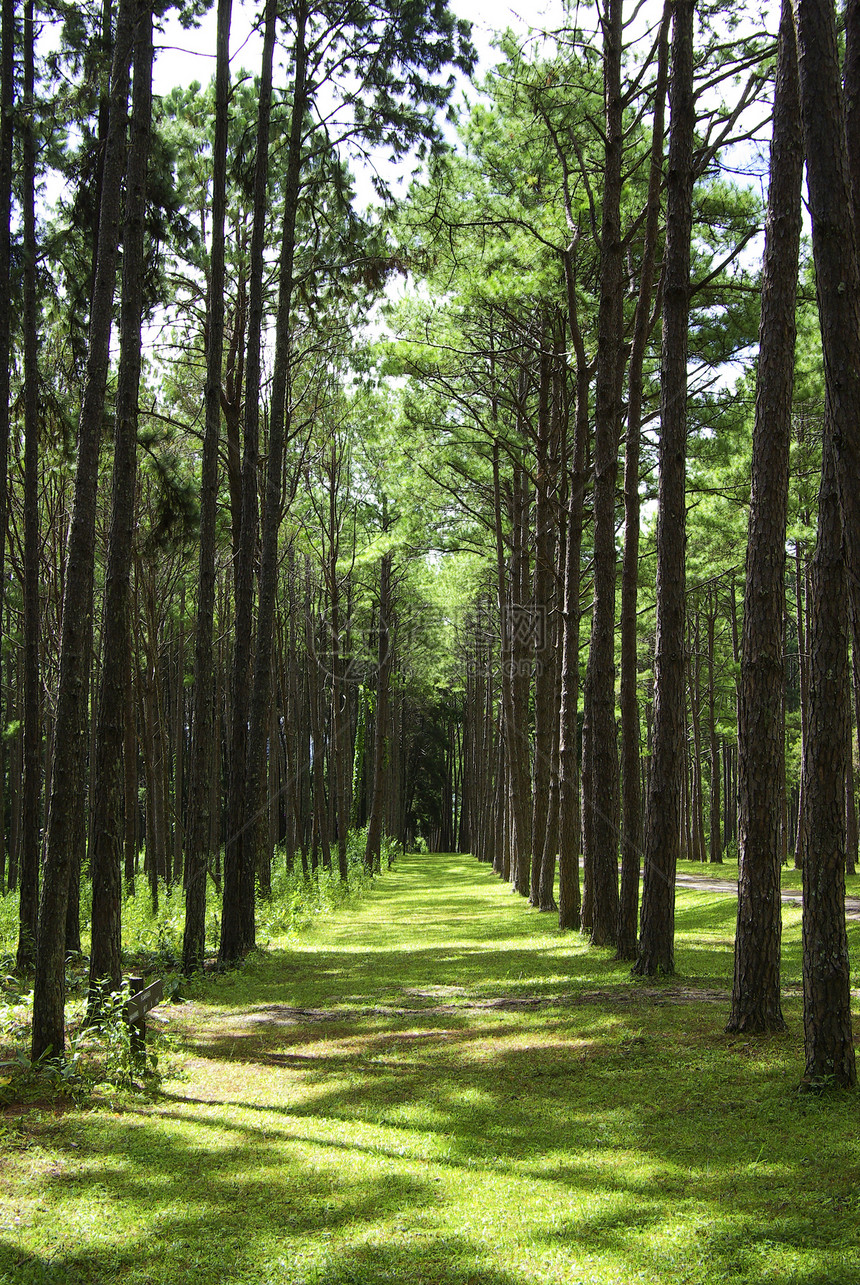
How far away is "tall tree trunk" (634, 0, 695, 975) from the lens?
28.4 feet

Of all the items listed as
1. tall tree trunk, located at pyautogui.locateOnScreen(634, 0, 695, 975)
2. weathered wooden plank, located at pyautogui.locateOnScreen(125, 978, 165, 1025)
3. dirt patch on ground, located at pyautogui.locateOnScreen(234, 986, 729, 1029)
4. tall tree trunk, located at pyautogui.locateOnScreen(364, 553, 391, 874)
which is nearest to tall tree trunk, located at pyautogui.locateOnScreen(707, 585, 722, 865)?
tall tree trunk, located at pyautogui.locateOnScreen(364, 553, 391, 874)

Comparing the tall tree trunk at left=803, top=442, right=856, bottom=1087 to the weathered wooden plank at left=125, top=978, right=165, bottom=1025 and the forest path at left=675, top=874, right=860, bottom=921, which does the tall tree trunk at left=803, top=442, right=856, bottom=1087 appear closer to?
the weathered wooden plank at left=125, top=978, right=165, bottom=1025

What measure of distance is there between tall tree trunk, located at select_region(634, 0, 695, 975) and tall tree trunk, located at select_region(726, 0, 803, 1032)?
2120 millimetres

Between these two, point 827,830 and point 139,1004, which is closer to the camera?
point 827,830

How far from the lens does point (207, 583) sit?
35.6ft

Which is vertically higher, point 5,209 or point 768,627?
point 5,209

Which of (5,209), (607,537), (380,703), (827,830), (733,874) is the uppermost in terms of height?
(5,209)

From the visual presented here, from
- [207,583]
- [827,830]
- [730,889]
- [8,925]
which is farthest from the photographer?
[730,889]

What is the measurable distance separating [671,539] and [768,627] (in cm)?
278

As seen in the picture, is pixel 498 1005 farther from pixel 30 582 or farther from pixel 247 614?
pixel 30 582

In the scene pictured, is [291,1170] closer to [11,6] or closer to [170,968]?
[170,968]

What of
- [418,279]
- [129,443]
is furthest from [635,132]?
[129,443]

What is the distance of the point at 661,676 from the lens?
8.91 meters

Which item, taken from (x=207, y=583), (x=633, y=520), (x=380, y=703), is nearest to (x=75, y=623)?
(x=207, y=583)
